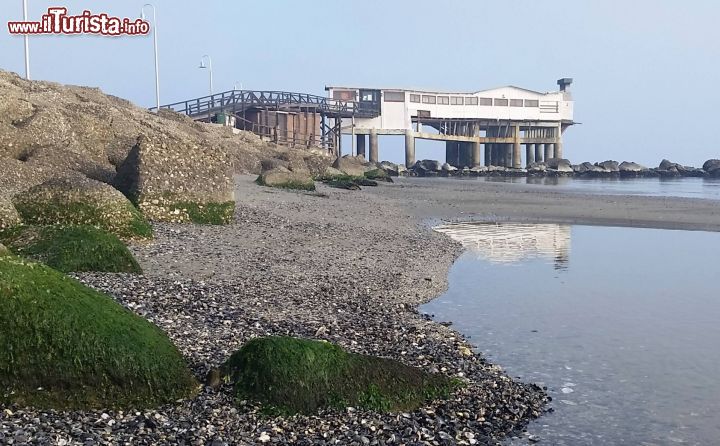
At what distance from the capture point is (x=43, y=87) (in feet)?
91.6

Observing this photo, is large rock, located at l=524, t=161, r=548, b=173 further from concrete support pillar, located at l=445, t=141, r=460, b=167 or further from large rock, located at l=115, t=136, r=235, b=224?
large rock, located at l=115, t=136, r=235, b=224

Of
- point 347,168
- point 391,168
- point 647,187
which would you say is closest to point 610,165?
point 391,168

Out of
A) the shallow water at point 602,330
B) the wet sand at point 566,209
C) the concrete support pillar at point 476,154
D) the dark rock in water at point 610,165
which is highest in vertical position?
the concrete support pillar at point 476,154

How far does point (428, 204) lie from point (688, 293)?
18.3m

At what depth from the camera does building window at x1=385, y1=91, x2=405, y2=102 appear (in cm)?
7956

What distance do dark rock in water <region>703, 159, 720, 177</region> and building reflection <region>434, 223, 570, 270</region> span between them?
224 feet

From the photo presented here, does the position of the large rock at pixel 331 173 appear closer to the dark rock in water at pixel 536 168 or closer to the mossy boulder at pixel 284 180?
the mossy boulder at pixel 284 180

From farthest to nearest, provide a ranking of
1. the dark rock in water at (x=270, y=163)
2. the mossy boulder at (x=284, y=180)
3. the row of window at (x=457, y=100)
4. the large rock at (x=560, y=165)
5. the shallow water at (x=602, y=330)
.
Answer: the large rock at (x=560, y=165)
the row of window at (x=457, y=100)
the dark rock in water at (x=270, y=163)
the mossy boulder at (x=284, y=180)
the shallow water at (x=602, y=330)

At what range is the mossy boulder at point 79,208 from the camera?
1203 centimetres

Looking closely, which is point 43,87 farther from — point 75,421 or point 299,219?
point 75,421

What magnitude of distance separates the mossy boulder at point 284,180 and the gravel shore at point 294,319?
31.9ft

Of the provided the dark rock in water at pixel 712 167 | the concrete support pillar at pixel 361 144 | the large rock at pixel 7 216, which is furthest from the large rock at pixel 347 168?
the dark rock in water at pixel 712 167

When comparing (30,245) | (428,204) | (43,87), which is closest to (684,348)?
(30,245)

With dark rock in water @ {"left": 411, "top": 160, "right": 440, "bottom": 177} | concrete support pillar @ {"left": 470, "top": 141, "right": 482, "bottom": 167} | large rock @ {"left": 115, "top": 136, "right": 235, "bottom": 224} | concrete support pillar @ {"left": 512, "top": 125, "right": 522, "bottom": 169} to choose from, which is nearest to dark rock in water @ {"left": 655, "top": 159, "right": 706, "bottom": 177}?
concrete support pillar @ {"left": 512, "top": 125, "right": 522, "bottom": 169}
